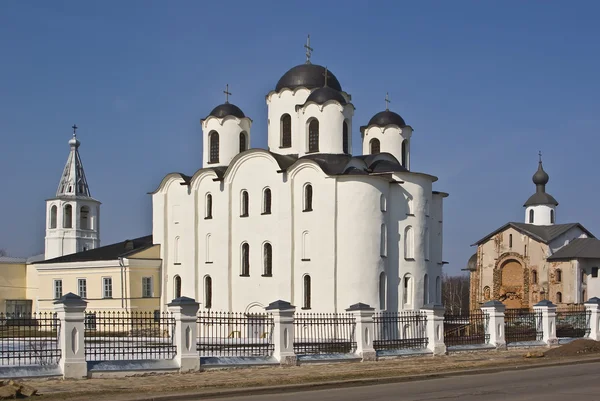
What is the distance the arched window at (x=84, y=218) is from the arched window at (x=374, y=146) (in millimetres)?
17768

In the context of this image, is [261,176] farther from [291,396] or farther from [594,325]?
[291,396]

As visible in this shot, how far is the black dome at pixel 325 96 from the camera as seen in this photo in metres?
33.8

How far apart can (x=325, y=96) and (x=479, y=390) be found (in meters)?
21.8

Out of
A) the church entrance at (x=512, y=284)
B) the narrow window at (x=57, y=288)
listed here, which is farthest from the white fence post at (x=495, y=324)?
the church entrance at (x=512, y=284)

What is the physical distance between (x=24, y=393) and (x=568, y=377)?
370 inches

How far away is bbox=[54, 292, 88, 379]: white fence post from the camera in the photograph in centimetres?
1474

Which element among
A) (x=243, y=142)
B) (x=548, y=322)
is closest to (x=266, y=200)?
(x=243, y=142)

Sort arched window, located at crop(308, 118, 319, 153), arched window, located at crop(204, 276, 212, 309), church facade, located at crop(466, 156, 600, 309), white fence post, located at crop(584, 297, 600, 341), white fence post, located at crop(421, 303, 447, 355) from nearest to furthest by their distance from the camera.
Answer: white fence post, located at crop(421, 303, 447, 355) → white fence post, located at crop(584, 297, 600, 341) → arched window, located at crop(308, 118, 319, 153) → arched window, located at crop(204, 276, 212, 309) → church facade, located at crop(466, 156, 600, 309)

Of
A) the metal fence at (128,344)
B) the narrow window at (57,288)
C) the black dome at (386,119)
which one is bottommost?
the metal fence at (128,344)

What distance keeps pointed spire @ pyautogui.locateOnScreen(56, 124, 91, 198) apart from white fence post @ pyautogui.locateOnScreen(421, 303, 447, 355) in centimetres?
3023

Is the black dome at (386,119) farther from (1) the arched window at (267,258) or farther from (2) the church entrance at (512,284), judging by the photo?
(2) the church entrance at (512,284)

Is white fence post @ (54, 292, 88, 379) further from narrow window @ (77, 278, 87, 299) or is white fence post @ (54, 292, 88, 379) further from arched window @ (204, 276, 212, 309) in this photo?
narrow window @ (77, 278, 87, 299)

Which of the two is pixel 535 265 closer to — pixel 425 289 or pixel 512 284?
pixel 512 284

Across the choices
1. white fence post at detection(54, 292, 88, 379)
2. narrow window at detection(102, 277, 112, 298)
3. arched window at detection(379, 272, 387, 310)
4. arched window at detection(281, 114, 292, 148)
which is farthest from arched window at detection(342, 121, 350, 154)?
white fence post at detection(54, 292, 88, 379)
